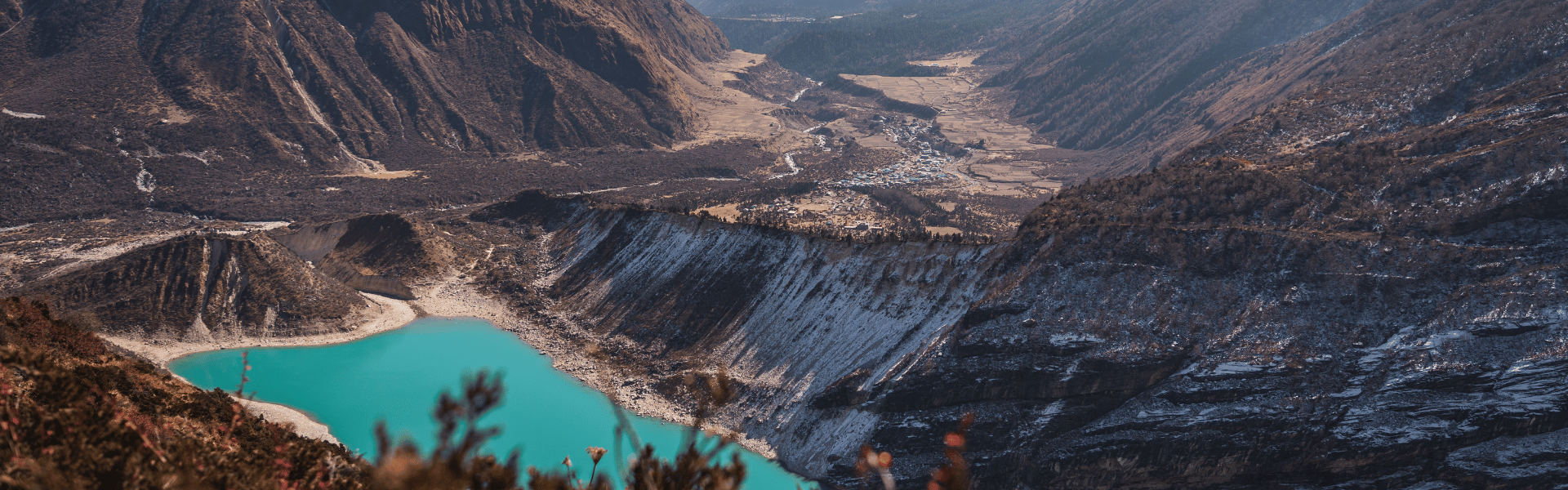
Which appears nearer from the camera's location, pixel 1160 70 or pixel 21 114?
pixel 21 114

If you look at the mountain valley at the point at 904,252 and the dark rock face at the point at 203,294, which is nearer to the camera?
the mountain valley at the point at 904,252

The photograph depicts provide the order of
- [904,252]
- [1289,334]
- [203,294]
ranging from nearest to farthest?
[1289,334]
[904,252]
[203,294]

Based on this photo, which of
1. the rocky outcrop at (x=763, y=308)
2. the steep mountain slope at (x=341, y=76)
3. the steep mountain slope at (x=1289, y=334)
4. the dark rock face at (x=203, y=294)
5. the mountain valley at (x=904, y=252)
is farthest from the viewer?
the steep mountain slope at (x=341, y=76)

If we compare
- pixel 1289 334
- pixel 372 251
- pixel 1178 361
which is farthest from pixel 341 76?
pixel 1289 334

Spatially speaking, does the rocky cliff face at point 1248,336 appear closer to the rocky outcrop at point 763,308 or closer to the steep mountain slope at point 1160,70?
the rocky outcrop at point 763,308

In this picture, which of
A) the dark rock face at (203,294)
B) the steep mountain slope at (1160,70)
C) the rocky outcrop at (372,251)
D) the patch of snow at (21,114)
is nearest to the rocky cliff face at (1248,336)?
the dark rock face at (203,294)

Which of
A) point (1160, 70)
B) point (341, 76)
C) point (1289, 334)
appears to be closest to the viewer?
point (1289, 334)

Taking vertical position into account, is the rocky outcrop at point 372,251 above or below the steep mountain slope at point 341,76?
below

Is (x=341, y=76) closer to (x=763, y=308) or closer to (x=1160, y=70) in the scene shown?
(x=763, y=308)

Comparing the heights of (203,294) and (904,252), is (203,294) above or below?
below
